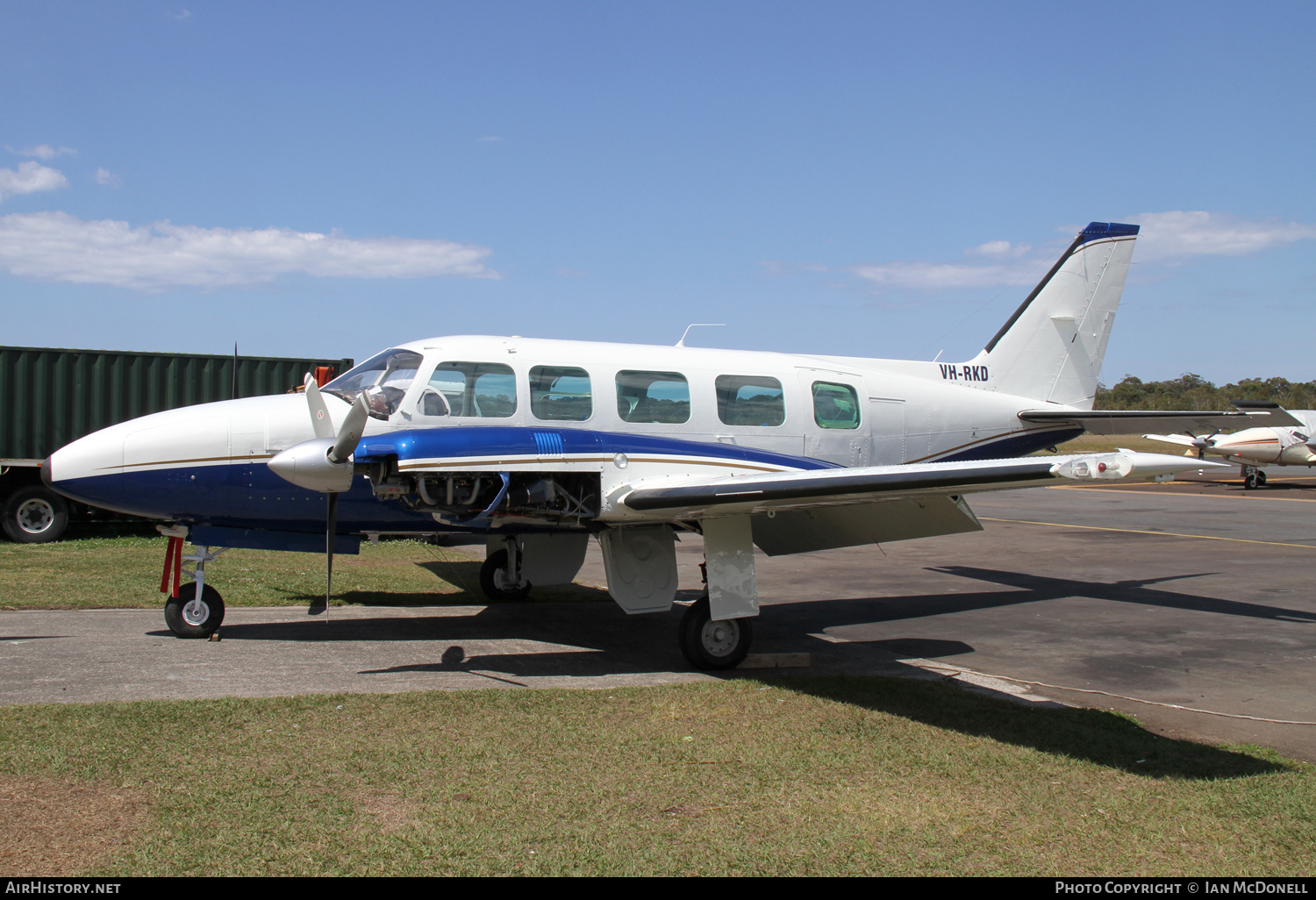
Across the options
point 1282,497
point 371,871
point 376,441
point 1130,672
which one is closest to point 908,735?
point 1130,672

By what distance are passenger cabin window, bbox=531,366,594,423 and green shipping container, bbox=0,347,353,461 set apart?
8404mm

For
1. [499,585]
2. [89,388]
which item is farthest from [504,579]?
[89,388]

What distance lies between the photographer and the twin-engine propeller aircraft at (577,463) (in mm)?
7520

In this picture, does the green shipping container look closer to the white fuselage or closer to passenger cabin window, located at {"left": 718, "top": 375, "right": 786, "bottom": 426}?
the white fuselage

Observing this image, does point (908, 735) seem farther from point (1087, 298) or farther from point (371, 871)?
point (1087, 298)

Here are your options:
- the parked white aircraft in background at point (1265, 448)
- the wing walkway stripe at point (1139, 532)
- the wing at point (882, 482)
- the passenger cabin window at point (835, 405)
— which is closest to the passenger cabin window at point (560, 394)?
the wing at point (882, 482)

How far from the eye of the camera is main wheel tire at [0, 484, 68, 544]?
15875mm

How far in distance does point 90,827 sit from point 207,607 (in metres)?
4.83

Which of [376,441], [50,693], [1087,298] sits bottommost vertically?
[50,693]

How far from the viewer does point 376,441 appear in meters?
7.48

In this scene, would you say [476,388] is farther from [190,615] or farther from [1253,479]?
[1253,479]

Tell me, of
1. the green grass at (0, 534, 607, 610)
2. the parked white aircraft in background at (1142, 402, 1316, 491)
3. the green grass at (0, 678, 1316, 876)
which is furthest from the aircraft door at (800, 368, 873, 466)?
the parked white aircraft in background at (1142, 402, 1316, 491)

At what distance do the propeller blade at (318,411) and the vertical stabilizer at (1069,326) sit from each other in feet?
27.0

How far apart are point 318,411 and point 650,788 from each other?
4332 millimetres
